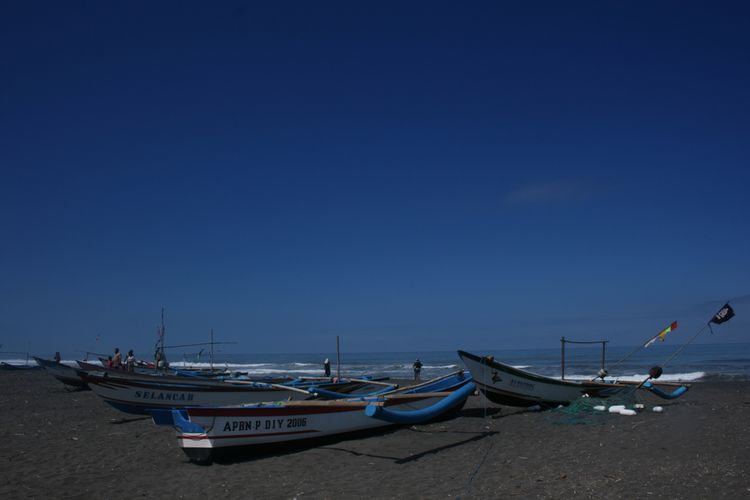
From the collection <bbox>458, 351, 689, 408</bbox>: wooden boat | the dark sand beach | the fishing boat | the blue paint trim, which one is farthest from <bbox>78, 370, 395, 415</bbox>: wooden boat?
<bbox>458, 351, 689, 408</bbox>: wooden boat

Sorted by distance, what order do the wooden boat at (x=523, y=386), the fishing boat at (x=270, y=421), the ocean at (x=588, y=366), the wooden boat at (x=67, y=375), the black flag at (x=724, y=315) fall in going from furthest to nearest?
the ocean at (x=588, y=366) → the wooden boat at (x=67, y=375) → the black flag at (x=724, y=315) → the wooden boat at (x=523, y=386) → the fishing boat at (x=270, y=421)

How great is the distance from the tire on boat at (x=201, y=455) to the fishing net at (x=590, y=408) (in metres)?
8.49

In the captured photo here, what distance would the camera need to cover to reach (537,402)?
627 inches

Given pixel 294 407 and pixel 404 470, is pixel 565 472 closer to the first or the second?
pixel 404 470

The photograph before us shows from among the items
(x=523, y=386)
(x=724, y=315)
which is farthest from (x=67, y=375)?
(x=724, y=315)

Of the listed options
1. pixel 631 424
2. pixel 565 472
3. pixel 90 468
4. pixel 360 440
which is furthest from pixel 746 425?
pixel 90 468

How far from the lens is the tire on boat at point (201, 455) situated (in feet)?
31.3

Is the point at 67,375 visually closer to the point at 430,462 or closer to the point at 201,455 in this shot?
the point at 201,455

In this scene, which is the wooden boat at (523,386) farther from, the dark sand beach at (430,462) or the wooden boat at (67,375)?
the wooden boat at (67,375)

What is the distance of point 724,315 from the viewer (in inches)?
645

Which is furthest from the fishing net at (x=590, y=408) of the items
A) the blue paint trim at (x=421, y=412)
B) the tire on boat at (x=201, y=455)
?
the tire on boat at (x=201, y=455)

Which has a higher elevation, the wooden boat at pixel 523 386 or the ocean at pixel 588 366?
the wooden boat at pixel 523 386

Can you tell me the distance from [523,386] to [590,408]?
195 centimetres

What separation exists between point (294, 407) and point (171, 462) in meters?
2.34
